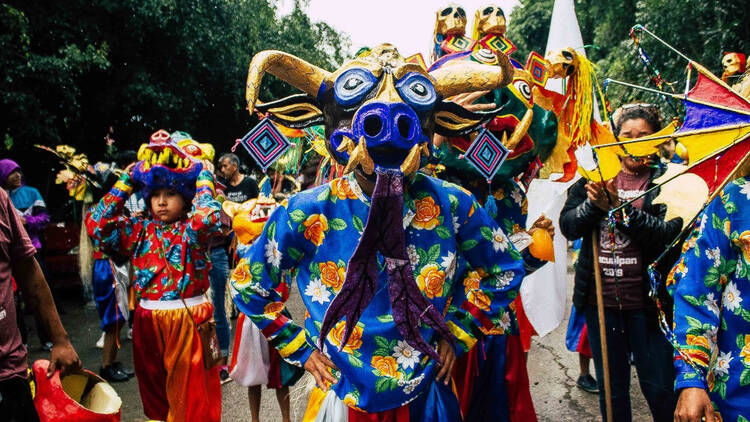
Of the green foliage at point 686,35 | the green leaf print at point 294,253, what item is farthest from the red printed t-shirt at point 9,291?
the green foliage at point 686,35

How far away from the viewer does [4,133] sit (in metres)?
8.52

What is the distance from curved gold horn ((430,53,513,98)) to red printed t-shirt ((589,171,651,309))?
131 cm

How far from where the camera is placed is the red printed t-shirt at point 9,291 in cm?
238

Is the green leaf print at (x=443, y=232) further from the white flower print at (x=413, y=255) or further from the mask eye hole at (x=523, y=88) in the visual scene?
the mask eye hole at (x=523, y=88)

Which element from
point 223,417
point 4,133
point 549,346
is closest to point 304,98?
point 223,417

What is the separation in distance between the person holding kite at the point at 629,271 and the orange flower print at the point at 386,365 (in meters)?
1.50

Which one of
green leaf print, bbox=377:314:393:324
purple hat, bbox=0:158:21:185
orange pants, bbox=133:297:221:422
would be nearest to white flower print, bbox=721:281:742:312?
green leaf print, bbox=377:314:393:324

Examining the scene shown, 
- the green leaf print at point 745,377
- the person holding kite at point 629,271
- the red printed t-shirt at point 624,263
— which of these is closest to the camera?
the green leaf print at point 745,377

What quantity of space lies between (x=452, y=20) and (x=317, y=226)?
6.20 ft

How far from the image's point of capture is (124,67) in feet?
34.9

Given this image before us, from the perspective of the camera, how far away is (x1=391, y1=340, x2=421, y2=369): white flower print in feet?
Result: 6.77

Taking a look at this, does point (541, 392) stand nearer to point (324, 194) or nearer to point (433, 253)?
point (433, 253)

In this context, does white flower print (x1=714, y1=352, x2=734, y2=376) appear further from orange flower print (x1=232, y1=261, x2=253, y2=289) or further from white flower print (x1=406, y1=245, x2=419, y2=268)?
orange flower print (x1=232, y1=261, x2=253, y2=289)

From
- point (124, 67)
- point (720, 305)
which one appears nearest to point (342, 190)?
point (720, 305)
